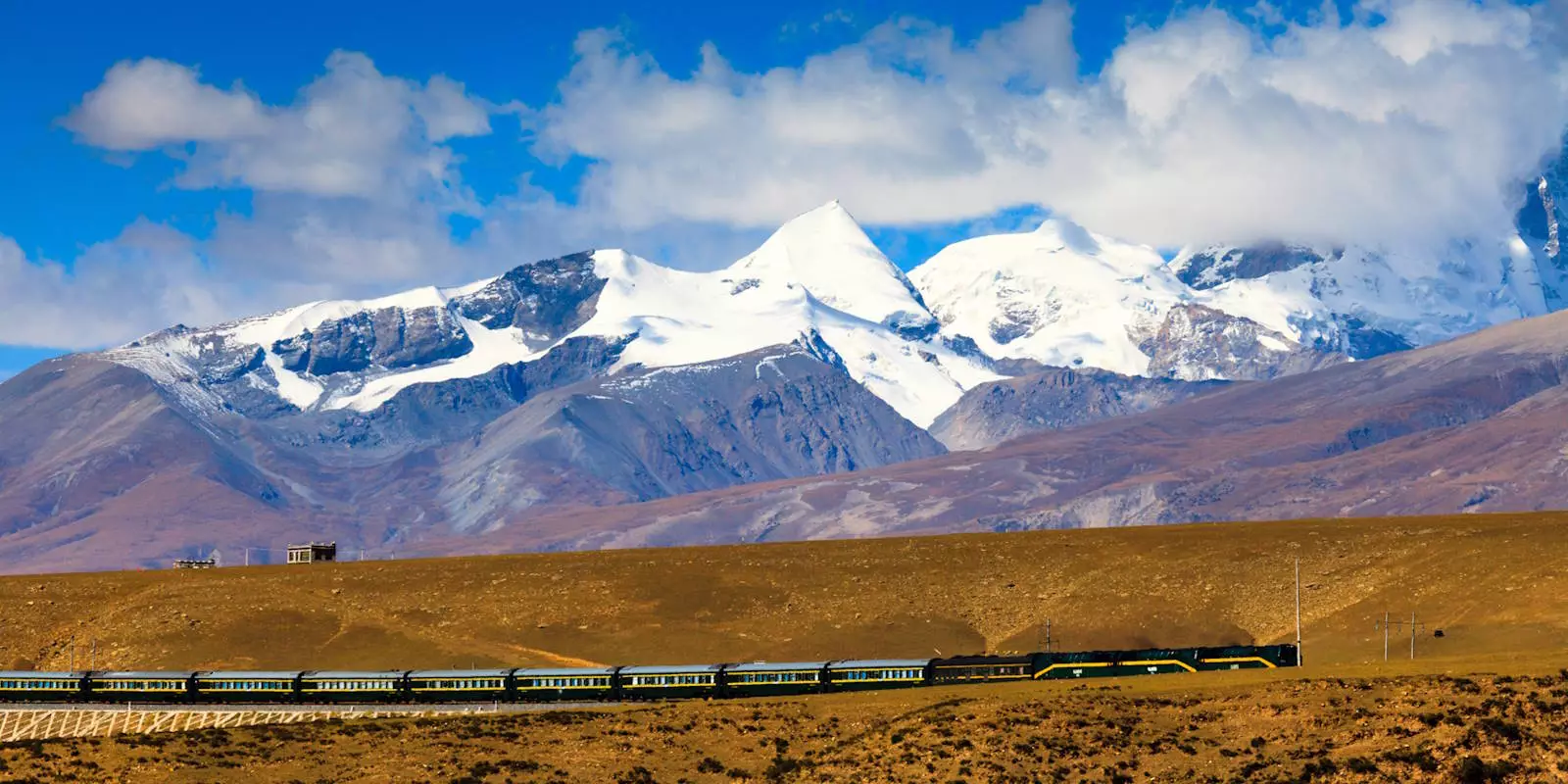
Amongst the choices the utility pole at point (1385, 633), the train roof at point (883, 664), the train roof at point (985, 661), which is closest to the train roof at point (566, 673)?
the train roof at point (883, 664)

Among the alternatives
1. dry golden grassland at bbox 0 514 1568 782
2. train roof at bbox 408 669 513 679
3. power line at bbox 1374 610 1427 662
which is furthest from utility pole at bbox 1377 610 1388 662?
train roof at bbox 408 669 513 679

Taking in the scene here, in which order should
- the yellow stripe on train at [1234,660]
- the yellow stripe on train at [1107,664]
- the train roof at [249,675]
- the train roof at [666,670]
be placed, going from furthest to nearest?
1. the train roof at [249,675]
2. the train roof at [666,670]
3. the yellow stripe on train at [1107,664]
4. the yellow stripe on train at [1234,660]

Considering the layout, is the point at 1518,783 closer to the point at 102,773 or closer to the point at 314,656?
the point at 102,773

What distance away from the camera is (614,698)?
118 metres

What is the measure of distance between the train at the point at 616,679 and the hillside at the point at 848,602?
25.7 metres

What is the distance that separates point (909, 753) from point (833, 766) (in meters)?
3.33

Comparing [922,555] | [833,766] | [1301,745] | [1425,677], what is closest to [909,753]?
[833,766]

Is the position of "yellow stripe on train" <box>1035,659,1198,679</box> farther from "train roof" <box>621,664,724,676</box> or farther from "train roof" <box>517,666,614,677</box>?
"train roof" <box>517,666,614,677</box>

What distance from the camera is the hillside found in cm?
15138

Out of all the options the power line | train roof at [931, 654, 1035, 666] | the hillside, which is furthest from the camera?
the hillside

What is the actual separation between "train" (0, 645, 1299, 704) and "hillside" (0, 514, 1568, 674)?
25747 mm

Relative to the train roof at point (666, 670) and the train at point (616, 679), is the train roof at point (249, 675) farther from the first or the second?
the train roof at point (666, 670)

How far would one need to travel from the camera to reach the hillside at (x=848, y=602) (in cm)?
15138

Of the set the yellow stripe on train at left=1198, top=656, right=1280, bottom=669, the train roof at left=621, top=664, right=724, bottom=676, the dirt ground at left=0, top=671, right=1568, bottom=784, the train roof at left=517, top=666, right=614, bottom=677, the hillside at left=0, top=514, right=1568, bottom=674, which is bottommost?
the dirt ground at left=0, top=671, right=1568, bottom=784
